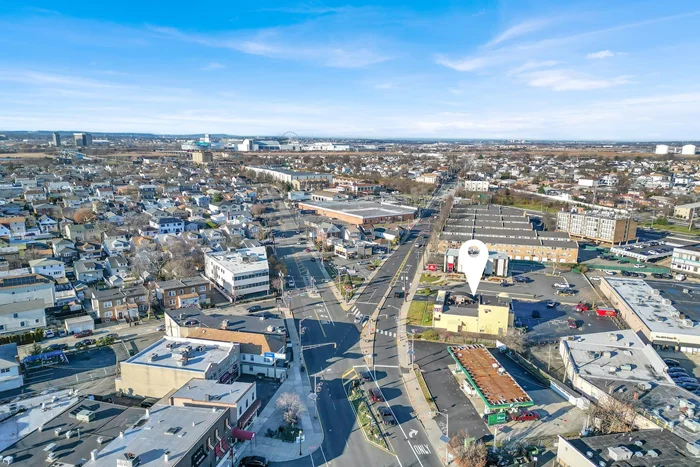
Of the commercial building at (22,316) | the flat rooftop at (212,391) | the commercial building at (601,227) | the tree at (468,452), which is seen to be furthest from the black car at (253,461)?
the commercial building at (601,227)

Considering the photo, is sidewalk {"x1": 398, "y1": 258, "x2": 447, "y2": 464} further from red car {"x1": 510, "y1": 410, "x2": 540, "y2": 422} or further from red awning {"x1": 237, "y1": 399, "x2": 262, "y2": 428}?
red awning {"x1": 237, "y1": 399, "x2": 262, "y2": 428}

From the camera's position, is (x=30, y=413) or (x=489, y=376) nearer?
(x=30, y=413)

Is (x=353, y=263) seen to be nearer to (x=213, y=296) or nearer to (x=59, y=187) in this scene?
(x=213, y=296)

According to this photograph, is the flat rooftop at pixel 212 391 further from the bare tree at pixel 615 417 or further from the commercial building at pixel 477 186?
the commercial building at pixel 477 186

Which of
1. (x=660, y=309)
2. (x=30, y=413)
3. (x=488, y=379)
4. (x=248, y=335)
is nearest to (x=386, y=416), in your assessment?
(x=488, y=379)

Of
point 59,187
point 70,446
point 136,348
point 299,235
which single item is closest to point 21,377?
point 136,348

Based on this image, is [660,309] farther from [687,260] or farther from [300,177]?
Answer: [300,177]
